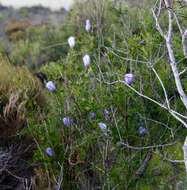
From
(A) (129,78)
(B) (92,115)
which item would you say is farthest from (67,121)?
(A) (129,78)

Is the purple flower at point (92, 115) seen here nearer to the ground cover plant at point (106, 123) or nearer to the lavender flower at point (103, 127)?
the ground cover plant at point (106, 123)

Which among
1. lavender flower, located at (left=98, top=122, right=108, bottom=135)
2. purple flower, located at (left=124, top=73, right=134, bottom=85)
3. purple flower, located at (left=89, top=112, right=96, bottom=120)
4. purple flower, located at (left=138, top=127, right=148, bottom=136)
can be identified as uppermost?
purple flower, located at (left=124, top=73, right=134, bottom=85)

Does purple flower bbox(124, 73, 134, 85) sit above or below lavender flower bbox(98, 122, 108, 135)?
above

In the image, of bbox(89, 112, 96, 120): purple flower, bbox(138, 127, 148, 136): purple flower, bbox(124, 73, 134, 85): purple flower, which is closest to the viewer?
bbox(124, 73, 134, 85): purple flower

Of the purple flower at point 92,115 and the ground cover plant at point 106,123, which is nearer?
the ground cover plant at point 106,123

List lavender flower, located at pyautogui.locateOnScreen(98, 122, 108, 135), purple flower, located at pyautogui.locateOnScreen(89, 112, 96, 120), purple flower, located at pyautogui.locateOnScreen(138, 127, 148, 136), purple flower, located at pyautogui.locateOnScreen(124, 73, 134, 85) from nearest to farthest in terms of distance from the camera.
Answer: lavender flower, located at pyautogui.locateOnScreen(98, 122, 108, 135) < purple flower, located at pyautogui.locateOnScreen(124, 73, 134, 85) < purple flower, located at pyautogui.locateOnScreen(89, 112, 96, 120) < purple flower, located at pyautogui.locateOnScreen(138, 127, 148, 136)

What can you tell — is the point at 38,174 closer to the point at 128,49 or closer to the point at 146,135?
the point at 146,135

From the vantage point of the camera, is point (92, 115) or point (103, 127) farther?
point (92, 115)

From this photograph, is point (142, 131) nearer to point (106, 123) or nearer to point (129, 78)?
point (106, 123)

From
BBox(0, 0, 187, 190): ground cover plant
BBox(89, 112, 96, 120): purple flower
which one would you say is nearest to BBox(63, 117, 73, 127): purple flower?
BBox(0, 0, 187, 190): ground cover plant

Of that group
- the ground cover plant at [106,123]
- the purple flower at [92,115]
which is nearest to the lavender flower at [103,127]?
the ground cover plant at [106,123]

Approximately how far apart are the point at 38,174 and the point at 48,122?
564 millimetres

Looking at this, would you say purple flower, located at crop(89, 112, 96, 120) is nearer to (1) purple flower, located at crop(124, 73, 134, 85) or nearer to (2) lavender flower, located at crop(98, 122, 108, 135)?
(2) lavender flower, located at crop(98, 122, 108, 135)

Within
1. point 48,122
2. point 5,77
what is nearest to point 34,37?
point 5,77
